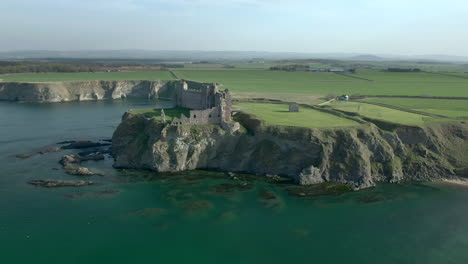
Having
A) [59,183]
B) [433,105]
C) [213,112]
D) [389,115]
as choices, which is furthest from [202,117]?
[433,105]

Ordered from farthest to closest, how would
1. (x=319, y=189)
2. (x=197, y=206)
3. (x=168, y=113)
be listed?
(x=168, y=113), (x=319, y=189), (x=197, y=206)

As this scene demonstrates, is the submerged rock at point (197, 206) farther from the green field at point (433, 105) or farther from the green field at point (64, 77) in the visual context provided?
the green field at point (64, 77)

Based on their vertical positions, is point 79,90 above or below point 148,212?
above

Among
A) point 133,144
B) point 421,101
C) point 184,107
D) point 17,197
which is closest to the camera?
point 17,197

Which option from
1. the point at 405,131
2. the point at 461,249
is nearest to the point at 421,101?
the point at 405,131

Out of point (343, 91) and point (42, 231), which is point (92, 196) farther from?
point (343, 91)

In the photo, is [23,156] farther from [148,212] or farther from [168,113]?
[148,212]
